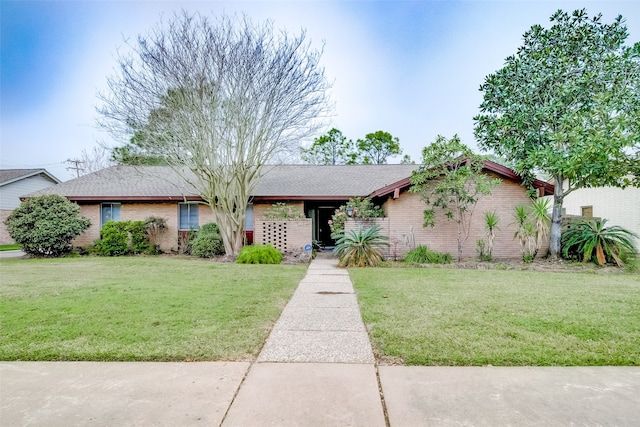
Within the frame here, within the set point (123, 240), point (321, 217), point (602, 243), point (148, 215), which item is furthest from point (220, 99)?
point (602, 243)

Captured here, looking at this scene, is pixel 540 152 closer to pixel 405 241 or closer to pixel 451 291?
pixel 405 241

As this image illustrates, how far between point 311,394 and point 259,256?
28.7 ft

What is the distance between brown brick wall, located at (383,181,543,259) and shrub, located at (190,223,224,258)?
645 cm

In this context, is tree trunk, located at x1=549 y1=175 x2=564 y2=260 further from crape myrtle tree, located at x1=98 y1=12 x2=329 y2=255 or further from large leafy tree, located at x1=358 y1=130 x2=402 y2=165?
large leafy tree, located at x1=358 y1=130 x2=402 y2=165

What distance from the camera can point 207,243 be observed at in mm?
12695

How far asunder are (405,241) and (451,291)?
5801 millimetres

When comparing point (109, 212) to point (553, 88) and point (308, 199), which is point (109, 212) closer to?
point (308, 199)

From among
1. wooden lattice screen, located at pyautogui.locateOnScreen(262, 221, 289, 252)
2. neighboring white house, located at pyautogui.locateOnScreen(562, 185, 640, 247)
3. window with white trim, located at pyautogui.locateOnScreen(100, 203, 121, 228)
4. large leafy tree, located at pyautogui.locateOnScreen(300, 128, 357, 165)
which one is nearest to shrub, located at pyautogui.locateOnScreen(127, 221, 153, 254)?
window with white trim, located at pyautogui.locateOnScreen(100, 203, 121, 228)

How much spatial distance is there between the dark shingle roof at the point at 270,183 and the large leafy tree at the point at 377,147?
55.7 ft

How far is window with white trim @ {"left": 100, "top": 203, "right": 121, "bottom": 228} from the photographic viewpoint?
49.3 feet

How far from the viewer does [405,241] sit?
479 inches

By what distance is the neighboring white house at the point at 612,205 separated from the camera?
1448cm

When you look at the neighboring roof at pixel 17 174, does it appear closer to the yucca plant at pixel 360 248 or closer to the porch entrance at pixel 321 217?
the porch entrance at pixel 321 217

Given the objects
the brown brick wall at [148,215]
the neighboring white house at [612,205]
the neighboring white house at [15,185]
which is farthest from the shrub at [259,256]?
the neighboring white house at [15,185]
